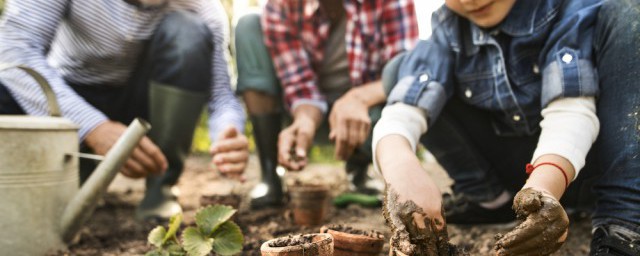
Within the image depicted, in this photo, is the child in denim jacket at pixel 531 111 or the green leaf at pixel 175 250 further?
the green leaf at pixel 175 250

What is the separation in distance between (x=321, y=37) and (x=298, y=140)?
63 cm

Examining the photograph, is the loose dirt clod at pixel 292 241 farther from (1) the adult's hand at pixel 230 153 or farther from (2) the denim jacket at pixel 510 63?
(1) the adult's hand at pixel 230 153

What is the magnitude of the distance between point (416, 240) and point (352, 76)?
1.44 m

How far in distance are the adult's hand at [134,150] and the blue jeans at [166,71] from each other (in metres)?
0.33

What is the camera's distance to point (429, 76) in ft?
5.91

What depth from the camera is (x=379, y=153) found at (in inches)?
63.2

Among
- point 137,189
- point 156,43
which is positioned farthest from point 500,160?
point 137,189

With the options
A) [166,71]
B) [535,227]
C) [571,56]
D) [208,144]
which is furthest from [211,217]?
[208,144]

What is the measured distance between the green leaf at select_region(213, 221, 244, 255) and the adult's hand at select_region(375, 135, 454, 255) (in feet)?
1.63

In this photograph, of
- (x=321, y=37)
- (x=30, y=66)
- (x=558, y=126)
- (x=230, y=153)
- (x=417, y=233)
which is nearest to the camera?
(x=417, y=233)

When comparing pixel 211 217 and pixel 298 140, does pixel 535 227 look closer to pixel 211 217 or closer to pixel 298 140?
pixel 211 217

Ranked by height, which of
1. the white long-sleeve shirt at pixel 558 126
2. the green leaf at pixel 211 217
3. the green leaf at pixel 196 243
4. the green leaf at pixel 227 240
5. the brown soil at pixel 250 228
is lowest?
the brown soil at pixel 250 228

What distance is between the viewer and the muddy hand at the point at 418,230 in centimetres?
131

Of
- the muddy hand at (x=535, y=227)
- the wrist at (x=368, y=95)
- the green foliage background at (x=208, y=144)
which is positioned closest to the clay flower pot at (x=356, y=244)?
the muddy hand at (x=535, y=227)
